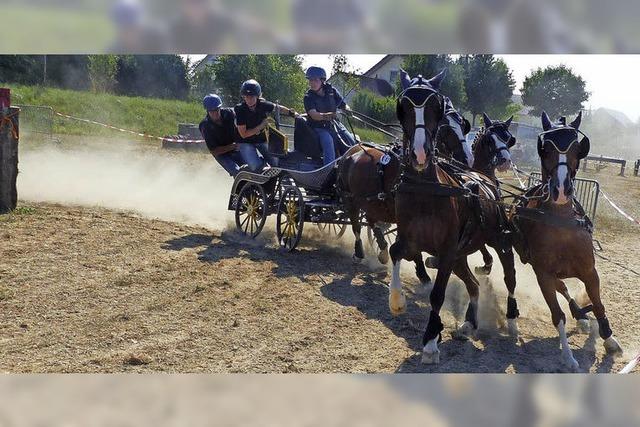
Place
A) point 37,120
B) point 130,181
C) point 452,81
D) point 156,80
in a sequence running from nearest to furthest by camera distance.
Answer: point 156,80
point 452,81
point 130,181
point 37,120

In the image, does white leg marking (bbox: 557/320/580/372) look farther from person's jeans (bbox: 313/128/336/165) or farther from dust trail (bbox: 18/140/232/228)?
dust trail (bbox: 18/140/232/228)

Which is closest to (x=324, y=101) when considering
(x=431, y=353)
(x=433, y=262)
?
(x=433, y=262)

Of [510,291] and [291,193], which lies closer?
[510,291]

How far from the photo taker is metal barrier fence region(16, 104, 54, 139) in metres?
14.5

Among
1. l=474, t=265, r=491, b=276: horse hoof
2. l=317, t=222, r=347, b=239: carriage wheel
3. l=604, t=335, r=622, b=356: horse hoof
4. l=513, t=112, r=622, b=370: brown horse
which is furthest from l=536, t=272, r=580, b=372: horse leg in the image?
l=317, t=222, r=347, b=239: carriage wheel

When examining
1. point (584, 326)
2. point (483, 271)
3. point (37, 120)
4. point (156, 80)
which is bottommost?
point (584, 326)

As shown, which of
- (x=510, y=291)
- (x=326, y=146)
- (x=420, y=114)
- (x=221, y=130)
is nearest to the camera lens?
(x=420, y=114)

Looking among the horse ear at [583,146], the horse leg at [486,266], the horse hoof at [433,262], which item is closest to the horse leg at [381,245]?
the horse leg at [486,266]

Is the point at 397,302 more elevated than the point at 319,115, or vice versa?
the point at 319,115

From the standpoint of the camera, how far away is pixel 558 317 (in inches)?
202

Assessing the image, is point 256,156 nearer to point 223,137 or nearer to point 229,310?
point 223,137

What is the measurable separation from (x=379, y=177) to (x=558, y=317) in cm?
297

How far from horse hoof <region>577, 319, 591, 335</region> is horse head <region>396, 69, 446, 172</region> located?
95.0 inches
